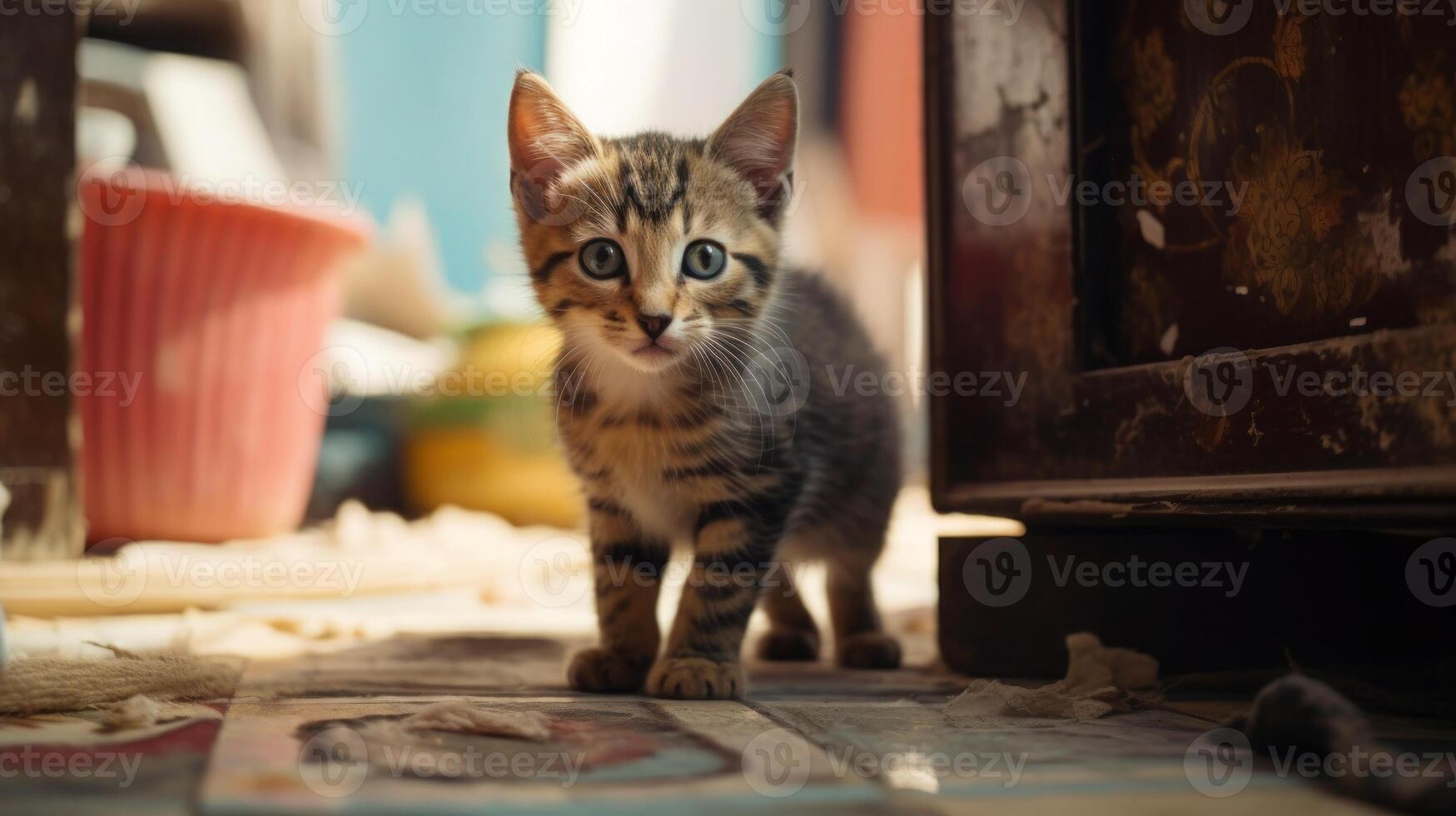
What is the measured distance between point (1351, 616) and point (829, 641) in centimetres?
104

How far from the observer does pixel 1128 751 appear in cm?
115

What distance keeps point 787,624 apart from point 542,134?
0.98m

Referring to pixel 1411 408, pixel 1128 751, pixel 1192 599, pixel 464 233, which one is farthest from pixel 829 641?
pixel 464 233

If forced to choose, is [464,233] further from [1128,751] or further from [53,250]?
[1128,751]
